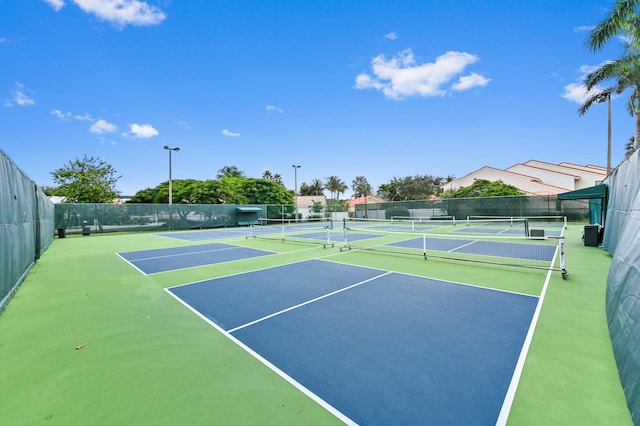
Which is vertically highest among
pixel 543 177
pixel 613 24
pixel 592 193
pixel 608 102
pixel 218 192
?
pixel 608 102

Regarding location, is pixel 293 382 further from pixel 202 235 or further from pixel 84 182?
pixel 84 182

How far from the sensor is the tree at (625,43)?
1129cm

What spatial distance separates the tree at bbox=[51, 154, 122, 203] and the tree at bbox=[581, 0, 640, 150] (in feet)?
137

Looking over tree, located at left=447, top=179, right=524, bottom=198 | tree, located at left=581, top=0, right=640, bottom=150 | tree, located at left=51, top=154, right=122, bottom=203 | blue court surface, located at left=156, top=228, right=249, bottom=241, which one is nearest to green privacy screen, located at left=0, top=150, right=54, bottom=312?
blue court surface, located at left=156, top=228, right=249, bottom=241

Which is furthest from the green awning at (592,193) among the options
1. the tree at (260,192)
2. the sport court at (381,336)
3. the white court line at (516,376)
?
the tree at (260,192)

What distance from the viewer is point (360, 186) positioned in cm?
8381

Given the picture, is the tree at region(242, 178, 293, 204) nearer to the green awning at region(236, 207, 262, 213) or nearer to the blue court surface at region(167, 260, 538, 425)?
the green awning at region(236, 207, 262, 213)

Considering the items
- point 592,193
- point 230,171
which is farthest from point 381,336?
point 230,171

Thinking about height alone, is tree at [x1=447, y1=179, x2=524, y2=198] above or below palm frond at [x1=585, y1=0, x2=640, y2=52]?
below

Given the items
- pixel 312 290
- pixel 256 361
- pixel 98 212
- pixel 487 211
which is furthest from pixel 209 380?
pixel 487 211

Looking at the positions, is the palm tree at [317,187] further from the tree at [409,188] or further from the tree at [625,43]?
the tree at [625,43]

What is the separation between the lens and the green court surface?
2252mm

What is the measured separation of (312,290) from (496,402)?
384 centimetres

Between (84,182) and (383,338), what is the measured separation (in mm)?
37848
